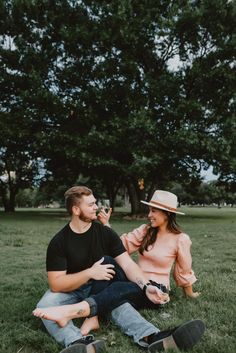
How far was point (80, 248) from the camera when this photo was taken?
516 centimetres

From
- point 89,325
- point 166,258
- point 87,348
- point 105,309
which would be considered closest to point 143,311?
point 166,258

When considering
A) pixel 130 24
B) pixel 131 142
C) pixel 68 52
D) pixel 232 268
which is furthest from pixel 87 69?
pixel 232 268

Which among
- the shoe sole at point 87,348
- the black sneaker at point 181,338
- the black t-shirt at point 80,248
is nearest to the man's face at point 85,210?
the black t-shirt at point 80,248

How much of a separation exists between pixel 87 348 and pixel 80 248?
4.30 feet

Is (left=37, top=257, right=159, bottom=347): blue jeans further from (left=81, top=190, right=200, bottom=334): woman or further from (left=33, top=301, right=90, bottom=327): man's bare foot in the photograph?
(left=81, top=190, right=200, bottom=334): woman

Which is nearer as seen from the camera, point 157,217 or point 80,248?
point 80,248

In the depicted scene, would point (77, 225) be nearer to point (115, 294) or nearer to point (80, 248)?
point (80, 248)

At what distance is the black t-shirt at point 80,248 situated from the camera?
4.95 m

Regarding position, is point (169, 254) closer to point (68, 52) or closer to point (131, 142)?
point (131, 142)

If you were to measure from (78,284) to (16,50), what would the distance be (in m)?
22.9

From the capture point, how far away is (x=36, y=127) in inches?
1035

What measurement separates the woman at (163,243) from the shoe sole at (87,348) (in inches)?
68.9

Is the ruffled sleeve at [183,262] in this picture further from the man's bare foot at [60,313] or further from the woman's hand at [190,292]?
the man's bare foot at [60,313]

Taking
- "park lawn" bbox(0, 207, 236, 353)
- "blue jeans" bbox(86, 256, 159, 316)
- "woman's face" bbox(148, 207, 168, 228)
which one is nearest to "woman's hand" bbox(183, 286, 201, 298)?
"park lawn" bbox(0, 207, 236, 353)
